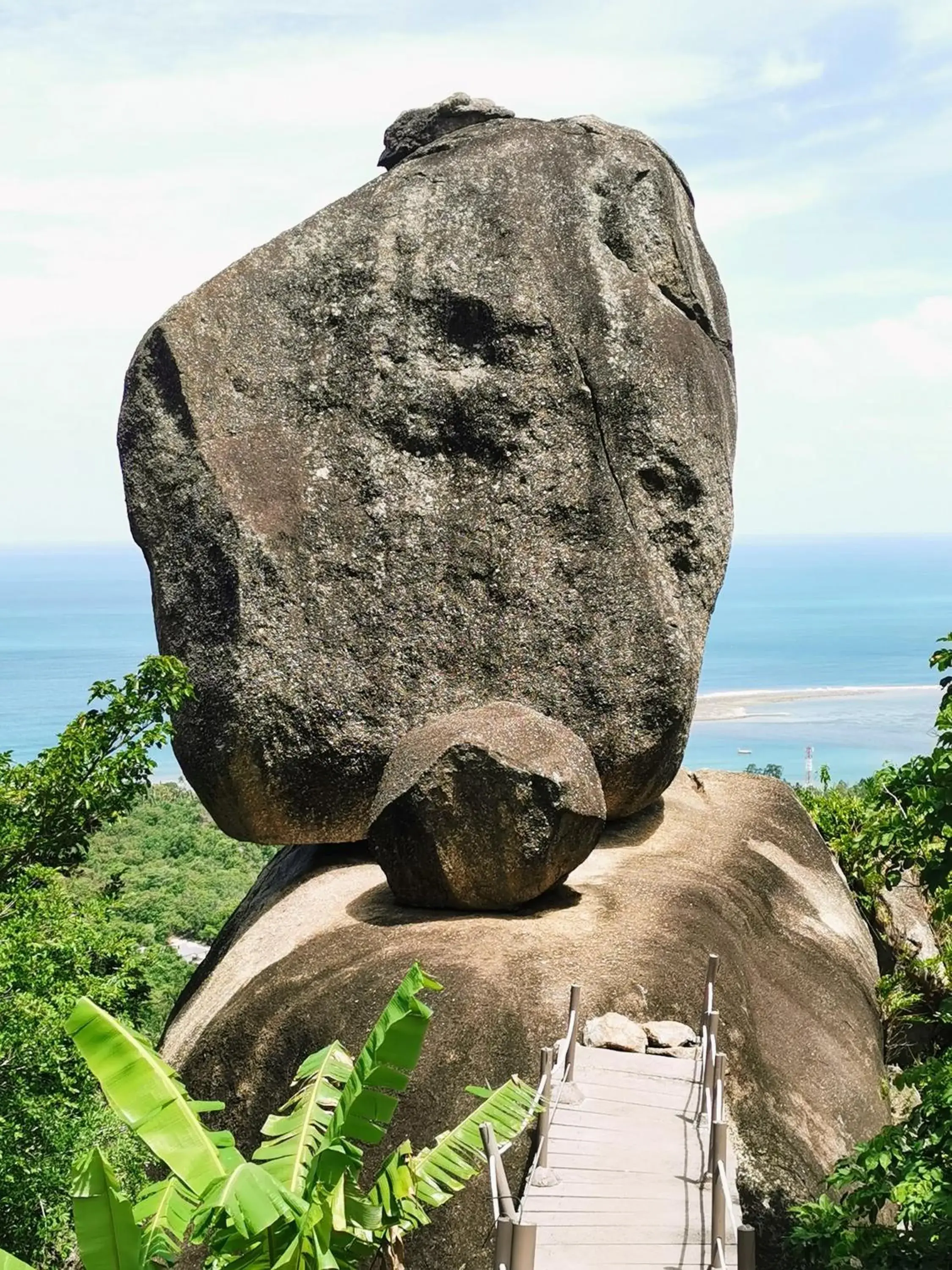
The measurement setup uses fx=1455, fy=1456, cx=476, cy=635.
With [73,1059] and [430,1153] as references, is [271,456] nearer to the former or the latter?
[73,1059]

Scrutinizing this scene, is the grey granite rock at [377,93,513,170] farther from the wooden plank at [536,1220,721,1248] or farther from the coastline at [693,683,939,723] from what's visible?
the coastline at [693,683,939,723]

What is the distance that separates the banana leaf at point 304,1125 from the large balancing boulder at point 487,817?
3302mm

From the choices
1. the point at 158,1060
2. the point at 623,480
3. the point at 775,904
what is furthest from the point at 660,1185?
the point at 623,480

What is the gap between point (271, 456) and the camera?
14109 millimetres

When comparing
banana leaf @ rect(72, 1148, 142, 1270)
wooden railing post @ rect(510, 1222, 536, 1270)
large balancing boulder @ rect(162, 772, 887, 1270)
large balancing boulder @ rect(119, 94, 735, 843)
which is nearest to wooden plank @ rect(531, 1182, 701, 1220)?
wooden railing post @ rect(510, 1222, 536, 1270)

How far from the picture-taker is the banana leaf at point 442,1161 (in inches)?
277

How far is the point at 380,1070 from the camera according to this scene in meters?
7.10

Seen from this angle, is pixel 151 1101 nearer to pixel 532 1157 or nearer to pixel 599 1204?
pixel 532 1157

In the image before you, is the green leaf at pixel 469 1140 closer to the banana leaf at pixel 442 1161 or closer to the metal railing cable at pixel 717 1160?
the banana leaf at pixel 442 1161

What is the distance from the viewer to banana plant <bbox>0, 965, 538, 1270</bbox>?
21.4ft

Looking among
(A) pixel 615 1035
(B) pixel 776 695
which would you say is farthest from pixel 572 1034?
(B) pixel 776 695

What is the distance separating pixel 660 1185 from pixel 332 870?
20.5 ft

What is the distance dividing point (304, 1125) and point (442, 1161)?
2.47 feet

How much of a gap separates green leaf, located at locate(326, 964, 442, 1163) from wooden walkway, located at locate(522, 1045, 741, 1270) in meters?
1.03
